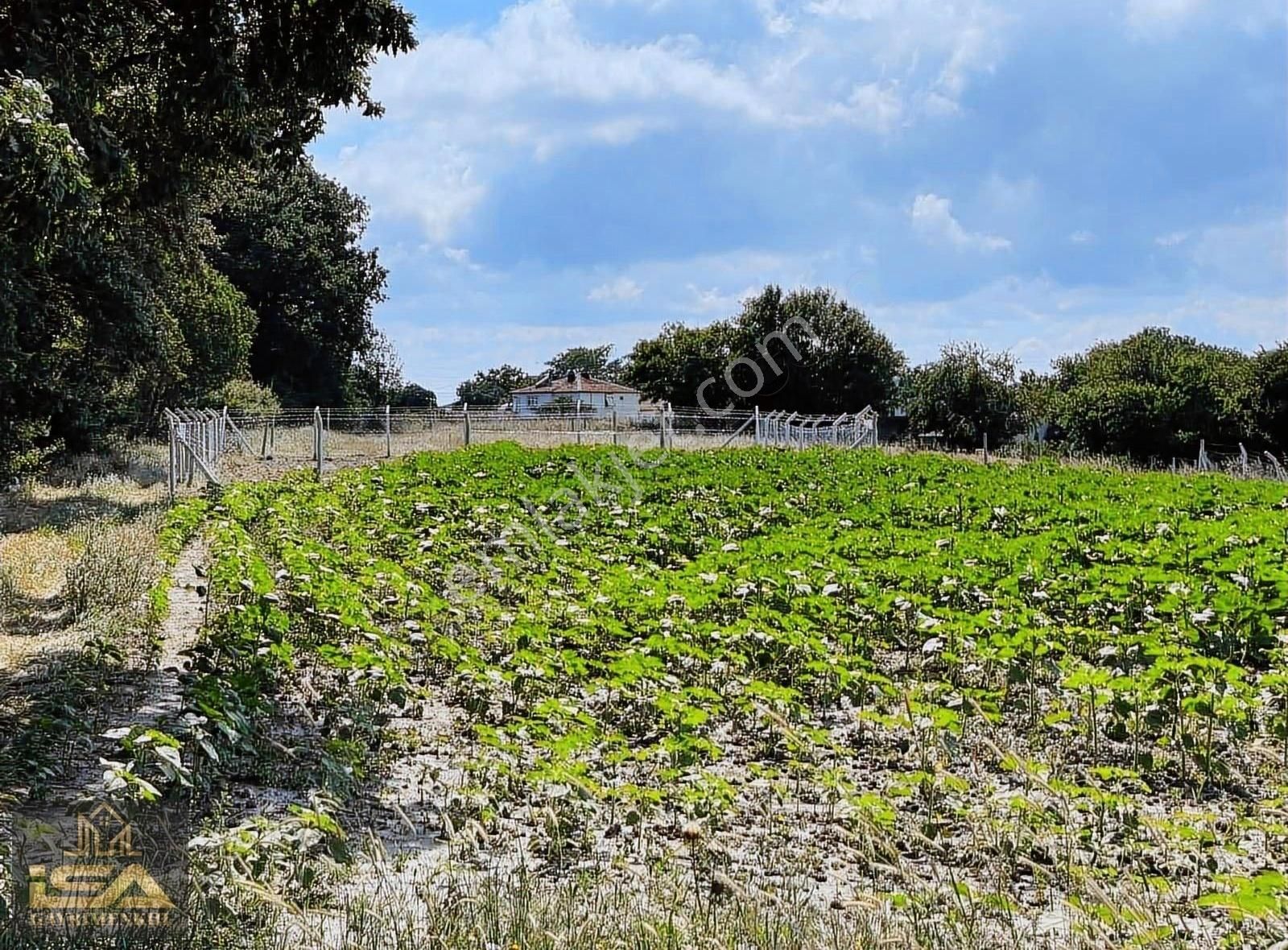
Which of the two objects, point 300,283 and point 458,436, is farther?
point 300,283

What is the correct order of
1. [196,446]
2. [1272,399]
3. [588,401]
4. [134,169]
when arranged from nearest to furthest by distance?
[134,169], [196,446], [1272,399], [588,401]

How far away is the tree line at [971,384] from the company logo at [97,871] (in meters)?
26.4

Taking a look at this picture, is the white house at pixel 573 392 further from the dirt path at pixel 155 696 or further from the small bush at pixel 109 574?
the dirt path at pixel 155 696

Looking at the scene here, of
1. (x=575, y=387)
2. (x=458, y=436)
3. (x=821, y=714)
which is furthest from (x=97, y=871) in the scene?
(x=575, y=387)

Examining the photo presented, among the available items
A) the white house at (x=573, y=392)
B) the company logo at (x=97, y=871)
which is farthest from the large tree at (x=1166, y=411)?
the company logo at (x=97, y=871)

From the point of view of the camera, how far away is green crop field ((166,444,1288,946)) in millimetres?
3908

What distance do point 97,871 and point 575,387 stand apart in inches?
2516

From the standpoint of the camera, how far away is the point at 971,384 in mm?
35719

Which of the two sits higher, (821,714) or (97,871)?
(97,871)

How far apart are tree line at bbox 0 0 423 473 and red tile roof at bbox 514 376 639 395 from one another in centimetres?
3716

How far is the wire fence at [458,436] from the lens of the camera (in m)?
20.3

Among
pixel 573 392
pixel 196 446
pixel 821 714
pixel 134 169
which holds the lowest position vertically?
pixel 821 714

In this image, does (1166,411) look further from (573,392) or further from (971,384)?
(573,392)

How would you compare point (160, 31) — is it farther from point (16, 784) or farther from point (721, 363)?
point (721, 363)
